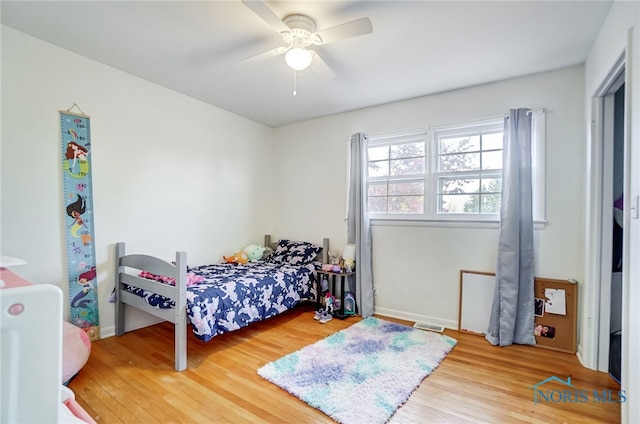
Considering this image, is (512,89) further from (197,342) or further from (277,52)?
(197,342)

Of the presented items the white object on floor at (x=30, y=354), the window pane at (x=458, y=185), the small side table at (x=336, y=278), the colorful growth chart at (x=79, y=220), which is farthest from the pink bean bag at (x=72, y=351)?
the window pane at (x=458, y=185)

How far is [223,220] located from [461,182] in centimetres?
275

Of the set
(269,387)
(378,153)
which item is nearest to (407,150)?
(378,153)

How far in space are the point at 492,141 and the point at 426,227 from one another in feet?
3.44

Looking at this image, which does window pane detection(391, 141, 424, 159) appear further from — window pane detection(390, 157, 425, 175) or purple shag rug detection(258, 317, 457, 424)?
purple shag rug detection(258, 317, 457, 424)

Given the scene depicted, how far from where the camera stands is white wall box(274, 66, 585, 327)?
2.53 meters

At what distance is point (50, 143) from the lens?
234cm

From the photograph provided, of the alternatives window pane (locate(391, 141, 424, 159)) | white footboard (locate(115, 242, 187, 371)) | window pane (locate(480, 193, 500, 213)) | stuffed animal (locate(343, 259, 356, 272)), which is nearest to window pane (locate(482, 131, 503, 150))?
window pane (locate(480, 193, 500, 213))

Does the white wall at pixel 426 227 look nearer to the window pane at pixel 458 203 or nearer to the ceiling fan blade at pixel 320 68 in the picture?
the window pane at pixel 458 203

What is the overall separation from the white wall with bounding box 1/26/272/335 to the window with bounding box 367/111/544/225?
1789 mm

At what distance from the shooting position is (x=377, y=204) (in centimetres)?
354

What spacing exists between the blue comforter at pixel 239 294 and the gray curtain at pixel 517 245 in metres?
1.94

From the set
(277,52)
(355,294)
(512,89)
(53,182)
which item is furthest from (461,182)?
(53,182)

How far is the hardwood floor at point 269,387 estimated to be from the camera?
167cm
